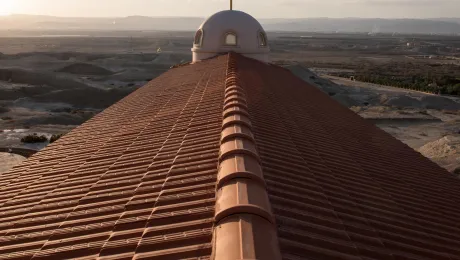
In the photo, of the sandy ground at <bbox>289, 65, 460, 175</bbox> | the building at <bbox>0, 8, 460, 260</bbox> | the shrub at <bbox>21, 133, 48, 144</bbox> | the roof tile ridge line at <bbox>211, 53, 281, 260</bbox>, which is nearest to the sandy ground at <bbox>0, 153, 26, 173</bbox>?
the shrub at <bbox>21, 133, 48, 144</bbox>

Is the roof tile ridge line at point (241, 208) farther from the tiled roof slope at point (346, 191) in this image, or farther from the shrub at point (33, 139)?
the shrub at point (33, 139)

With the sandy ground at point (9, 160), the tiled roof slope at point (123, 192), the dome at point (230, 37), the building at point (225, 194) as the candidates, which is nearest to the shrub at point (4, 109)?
the sandy ground at point (9, 160)

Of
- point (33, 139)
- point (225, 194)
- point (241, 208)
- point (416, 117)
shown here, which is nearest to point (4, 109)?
point (33, 139)

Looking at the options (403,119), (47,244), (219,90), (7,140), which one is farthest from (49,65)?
(47,244)

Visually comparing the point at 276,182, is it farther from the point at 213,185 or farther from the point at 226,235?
the point at 226,235

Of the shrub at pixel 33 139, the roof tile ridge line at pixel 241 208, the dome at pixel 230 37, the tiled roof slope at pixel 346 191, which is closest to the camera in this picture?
the roof tile ridge line at pixel 241 208

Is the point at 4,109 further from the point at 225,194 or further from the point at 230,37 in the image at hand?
the point at 225,194

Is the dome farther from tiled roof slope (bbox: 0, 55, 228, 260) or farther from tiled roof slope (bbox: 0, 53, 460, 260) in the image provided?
tiled roof slope (bbox: 0, 55, 228, 260)
